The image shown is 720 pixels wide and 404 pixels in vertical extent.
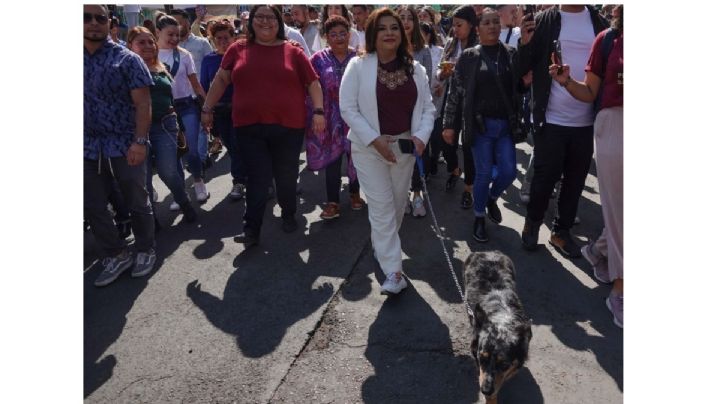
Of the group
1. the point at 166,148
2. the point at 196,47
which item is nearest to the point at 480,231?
the point at 166,148

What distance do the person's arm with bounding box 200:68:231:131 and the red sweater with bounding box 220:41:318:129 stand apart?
88 mm

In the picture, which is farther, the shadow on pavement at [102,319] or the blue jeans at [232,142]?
the blue jeans at [232,142]

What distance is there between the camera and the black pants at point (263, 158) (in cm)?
448

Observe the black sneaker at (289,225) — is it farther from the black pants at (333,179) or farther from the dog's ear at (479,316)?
the dog's ear at (479,316)

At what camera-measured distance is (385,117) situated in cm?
356

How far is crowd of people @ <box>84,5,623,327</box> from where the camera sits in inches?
139

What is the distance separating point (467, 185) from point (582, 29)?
2.26 meters

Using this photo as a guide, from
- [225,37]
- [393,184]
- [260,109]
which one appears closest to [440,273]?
[393,184]

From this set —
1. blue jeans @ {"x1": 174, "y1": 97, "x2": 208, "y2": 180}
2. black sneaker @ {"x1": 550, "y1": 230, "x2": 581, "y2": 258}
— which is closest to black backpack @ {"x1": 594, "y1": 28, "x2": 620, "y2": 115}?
black sneaker @ {"x1": 550, "y1": 230, "x2": 581, "y2": 258}

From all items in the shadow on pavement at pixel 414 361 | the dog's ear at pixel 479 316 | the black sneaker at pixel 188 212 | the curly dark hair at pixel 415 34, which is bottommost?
the shadow on pavement at pixel 414 361

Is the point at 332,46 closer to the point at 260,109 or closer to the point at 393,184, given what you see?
the point at 260,109

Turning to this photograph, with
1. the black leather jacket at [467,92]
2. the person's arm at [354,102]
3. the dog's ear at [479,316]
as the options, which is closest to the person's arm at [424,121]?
the person's arm at [354,102]

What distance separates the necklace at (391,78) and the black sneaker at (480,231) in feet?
6.03

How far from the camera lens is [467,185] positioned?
18.5 ft
